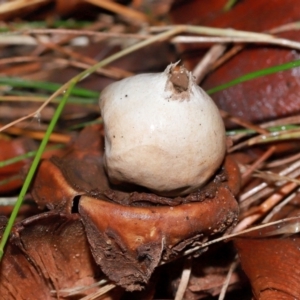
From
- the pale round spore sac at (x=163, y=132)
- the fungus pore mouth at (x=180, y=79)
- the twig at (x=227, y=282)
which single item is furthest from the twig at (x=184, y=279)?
the fungus pore mouth at (x=180, y=79)

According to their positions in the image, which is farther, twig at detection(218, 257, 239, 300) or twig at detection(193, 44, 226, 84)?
twig at detection(193, 44, 226, 84)

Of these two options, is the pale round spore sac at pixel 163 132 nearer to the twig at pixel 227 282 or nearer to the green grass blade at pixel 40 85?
the twig at pixel 227 282

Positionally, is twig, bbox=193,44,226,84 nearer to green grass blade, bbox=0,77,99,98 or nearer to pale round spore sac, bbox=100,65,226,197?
green grass blade, bbox=0,77,99,98

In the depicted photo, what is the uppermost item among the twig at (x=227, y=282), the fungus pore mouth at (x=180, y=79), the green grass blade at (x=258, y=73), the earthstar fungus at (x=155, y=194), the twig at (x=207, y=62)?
the twig at (x=207, y=62)

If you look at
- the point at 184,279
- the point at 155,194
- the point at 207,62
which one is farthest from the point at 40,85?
the point at 184,279

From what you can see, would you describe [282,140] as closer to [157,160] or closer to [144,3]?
[157,160]

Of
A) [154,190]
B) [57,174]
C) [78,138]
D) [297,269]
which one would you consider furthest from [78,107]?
[297,269]

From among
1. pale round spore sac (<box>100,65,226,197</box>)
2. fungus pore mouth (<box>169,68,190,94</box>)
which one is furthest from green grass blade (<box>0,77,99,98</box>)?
fungus pore mouth (<box>169,68,190,94</box>)

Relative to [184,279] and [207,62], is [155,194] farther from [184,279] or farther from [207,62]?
[207,62]

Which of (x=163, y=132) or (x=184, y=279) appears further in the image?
(x=184, y=279)
